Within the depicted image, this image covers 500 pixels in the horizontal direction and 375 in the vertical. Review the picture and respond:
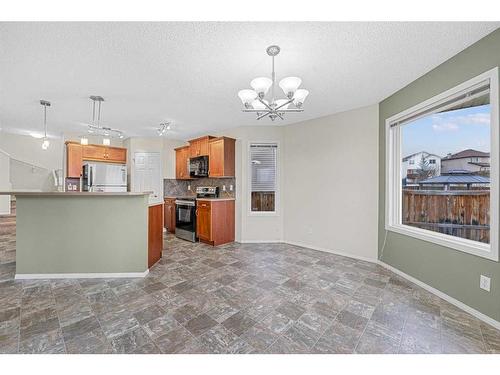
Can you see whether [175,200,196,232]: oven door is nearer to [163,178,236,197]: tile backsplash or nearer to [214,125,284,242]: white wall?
[163,178,236,197]: tile backsplash

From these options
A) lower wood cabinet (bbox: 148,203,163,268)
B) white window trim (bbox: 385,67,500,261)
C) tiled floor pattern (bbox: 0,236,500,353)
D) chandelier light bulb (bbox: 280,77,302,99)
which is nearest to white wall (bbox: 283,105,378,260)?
white window trim (bbox: 385,67,500,261)

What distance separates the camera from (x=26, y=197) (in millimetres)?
2723

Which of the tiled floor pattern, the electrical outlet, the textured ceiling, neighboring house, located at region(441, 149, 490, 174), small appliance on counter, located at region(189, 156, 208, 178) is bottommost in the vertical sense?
the tiled floor pattern

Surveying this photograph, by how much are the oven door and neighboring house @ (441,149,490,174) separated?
4.10 m

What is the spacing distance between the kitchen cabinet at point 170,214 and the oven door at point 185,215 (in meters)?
0.35

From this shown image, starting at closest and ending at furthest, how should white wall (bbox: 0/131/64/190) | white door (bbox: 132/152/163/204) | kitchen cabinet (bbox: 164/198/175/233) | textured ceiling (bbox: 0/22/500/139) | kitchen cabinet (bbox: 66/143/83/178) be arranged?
textured ceiling (bbox: 0/22/500/139) → kitchen cabinet (bbox: 66/143/83/178) → kitchen cabinet (bbox: 164/198/175/233) → white door (bbox: 132/152/163/204) → white wall (bbox: 0/131/64/190)

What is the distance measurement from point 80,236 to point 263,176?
321cm

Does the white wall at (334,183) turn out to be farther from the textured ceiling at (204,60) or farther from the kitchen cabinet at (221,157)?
the kitchen cabinet at (221,157)

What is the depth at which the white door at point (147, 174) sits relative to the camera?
5703 mm

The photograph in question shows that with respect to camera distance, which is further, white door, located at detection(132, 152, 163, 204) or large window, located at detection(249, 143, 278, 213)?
white door, located at detection(132, 152, 163, 204)

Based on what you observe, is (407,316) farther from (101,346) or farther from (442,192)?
(101,346)

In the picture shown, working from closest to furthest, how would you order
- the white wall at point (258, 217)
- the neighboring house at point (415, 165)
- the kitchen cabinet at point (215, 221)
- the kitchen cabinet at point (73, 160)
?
the neighboring house at point (415, 165)
the kitchen cabinet at point (215, 221)
the white wall at point (258, 217)
the kitchen cabinet at point (73, 160)

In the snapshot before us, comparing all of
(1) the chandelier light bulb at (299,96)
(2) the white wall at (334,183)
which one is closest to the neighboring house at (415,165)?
(2) the white wall at (334,183)

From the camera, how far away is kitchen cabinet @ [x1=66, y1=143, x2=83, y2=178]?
16.0 ft
